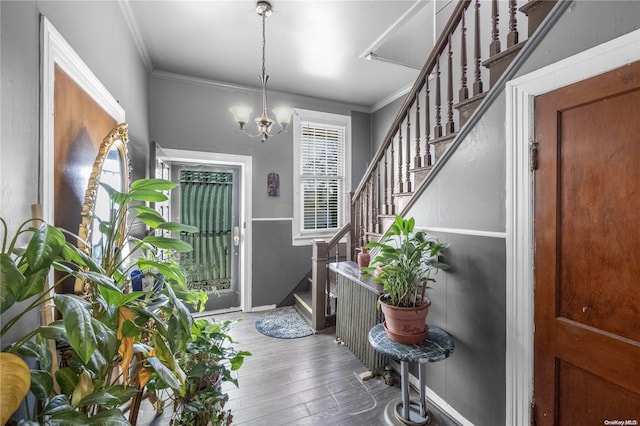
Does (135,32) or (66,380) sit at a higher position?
(135,32)

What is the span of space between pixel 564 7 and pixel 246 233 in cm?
354

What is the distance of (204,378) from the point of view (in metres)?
1.46

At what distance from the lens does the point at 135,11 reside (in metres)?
2.36

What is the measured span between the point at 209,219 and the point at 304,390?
105 inches

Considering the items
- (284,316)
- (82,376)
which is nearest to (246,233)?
(284,316)

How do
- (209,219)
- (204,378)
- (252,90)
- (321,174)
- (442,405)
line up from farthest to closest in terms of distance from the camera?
(321,174)
(209,219)
(252,90)
(442,405)
(204,378)

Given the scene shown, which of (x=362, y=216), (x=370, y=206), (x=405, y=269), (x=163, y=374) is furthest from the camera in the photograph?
(x=362, y=216)

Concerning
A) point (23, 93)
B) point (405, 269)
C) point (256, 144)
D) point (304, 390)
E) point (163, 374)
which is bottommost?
point (304, 390)

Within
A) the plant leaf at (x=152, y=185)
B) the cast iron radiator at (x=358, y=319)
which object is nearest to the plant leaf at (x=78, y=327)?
the plant leaf at (x=152, y=185)

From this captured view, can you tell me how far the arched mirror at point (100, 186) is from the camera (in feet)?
4.28

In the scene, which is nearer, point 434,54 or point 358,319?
point 434,54

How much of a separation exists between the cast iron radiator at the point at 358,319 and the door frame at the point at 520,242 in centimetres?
93

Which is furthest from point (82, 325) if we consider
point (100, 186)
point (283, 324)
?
point (283, 324)

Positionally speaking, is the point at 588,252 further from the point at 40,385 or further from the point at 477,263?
the point at 40,385
